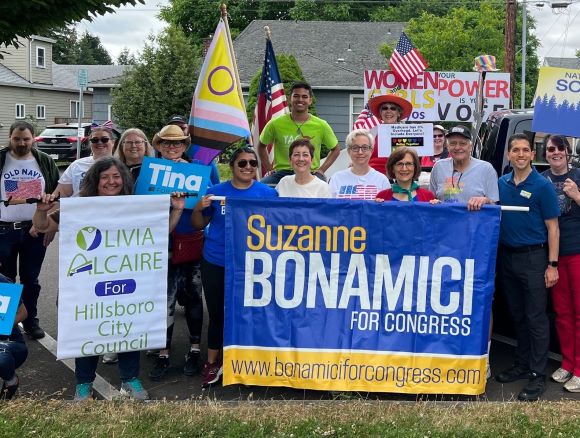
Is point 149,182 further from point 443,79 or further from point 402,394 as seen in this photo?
point 443,79

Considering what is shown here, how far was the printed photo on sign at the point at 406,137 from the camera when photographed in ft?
21.3

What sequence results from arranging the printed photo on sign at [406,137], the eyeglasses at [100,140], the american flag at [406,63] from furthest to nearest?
the american flag at [406,63] → the printed photo on sign at [406,137] → the eyeglasses at [100,140]

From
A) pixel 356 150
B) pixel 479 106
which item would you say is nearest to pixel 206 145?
pixel 356 150

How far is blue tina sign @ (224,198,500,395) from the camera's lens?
4.86 metres

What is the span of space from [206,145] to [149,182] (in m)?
0.89

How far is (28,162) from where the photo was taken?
613cm

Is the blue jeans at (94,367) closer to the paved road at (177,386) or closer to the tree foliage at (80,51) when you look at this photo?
the paved road at (177,386)

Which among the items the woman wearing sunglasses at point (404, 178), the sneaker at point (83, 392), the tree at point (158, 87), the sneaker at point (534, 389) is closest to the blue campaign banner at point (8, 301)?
the sneaker at point (83, 392)

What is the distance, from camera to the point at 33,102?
37125 millimetres

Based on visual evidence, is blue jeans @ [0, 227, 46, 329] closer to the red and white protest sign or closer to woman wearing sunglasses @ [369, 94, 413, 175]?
woman wearing sunglasses @ [369, 94, 413, 175]

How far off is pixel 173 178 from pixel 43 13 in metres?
1.47

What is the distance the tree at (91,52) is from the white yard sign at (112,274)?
266 ft

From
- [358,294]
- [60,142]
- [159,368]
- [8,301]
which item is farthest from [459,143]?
[60,142]

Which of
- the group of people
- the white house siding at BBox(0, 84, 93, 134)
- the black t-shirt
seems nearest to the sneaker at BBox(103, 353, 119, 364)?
the group of people
